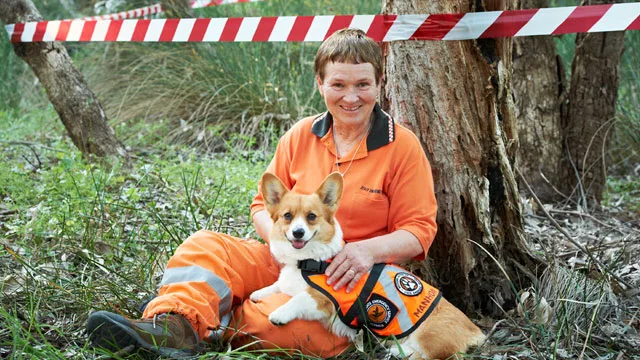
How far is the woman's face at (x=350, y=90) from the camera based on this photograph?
9.43 feet

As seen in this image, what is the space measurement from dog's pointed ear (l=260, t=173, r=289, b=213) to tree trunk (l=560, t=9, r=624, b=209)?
10.2 ft

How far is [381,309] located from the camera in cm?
274

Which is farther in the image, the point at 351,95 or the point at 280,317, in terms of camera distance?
the point at 351,95

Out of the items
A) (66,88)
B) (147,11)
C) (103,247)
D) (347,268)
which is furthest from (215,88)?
(347,268)


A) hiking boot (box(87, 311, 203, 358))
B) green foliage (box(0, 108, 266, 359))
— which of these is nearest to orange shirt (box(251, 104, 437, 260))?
hiking boot (box(87, 311, 203, 358))

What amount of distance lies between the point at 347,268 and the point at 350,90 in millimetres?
800

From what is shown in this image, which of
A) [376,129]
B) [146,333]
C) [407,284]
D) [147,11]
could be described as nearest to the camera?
[146,333]

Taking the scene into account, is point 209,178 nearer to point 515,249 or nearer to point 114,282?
point 114,282

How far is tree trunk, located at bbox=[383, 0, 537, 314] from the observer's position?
3.33 meters

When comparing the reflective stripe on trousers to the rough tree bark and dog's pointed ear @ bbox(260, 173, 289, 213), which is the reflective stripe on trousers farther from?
the rough tree bark

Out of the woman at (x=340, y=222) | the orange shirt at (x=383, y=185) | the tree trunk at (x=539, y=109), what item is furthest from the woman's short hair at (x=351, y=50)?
the tree trunk at (x=539, y=109)

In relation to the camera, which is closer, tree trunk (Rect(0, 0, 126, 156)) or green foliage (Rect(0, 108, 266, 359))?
green foliage (Rect(0, 108, 266, 359))

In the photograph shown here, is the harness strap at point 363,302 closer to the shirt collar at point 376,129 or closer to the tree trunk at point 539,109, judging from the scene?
the shirt collar at point 376,129

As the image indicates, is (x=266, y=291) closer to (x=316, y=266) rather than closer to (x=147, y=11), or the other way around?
(x=316, y=266)
